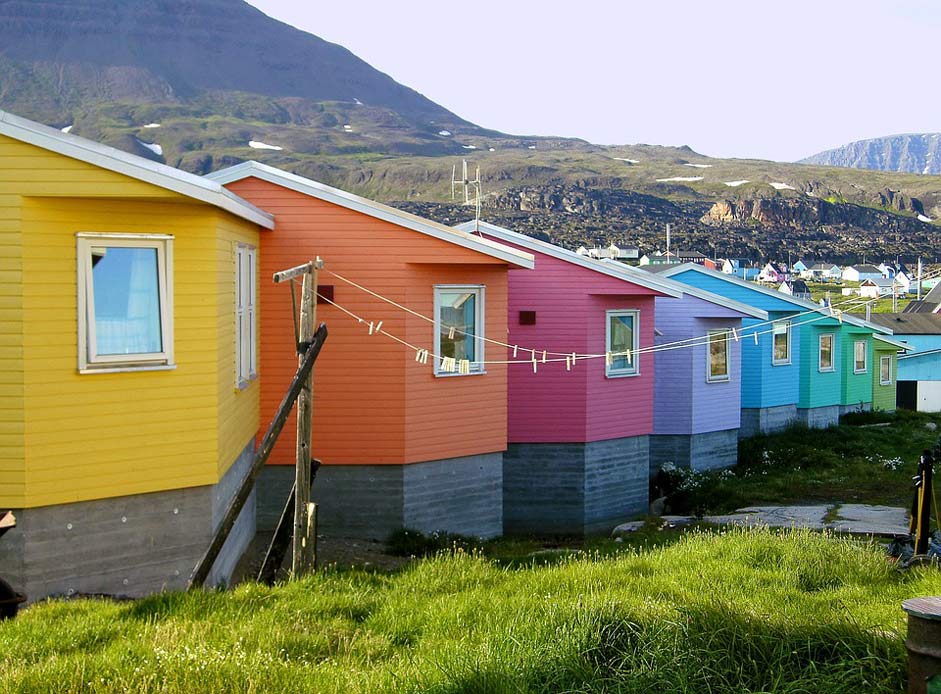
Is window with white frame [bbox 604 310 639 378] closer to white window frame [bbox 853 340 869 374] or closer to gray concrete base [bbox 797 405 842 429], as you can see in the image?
gray concrete base [bbox 797 405 842 429]

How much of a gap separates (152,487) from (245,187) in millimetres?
6057

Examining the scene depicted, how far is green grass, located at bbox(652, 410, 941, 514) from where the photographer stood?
2381 cm

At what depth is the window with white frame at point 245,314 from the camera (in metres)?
14.0

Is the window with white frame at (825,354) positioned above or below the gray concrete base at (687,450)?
above

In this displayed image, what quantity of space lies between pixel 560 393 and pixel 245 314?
811 cm

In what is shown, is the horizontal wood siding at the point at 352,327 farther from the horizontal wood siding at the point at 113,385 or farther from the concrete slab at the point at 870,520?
the concrete slab at the point at 870,520

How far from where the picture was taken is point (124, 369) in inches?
441

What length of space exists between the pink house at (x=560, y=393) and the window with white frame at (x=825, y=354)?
17649 mm

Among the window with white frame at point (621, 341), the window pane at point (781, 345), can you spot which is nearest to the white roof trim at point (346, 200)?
the window with white frame at point (621, 341)

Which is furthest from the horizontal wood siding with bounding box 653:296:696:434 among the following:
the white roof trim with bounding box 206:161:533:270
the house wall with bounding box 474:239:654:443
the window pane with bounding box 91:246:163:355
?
the window pane with bounding box 91:246:163:355

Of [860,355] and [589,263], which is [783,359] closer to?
[860,355]

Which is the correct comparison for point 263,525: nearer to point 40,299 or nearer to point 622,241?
point 40,299

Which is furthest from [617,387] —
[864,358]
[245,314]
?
[864,358]

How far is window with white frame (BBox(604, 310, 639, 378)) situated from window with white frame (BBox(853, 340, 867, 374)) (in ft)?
72.5
